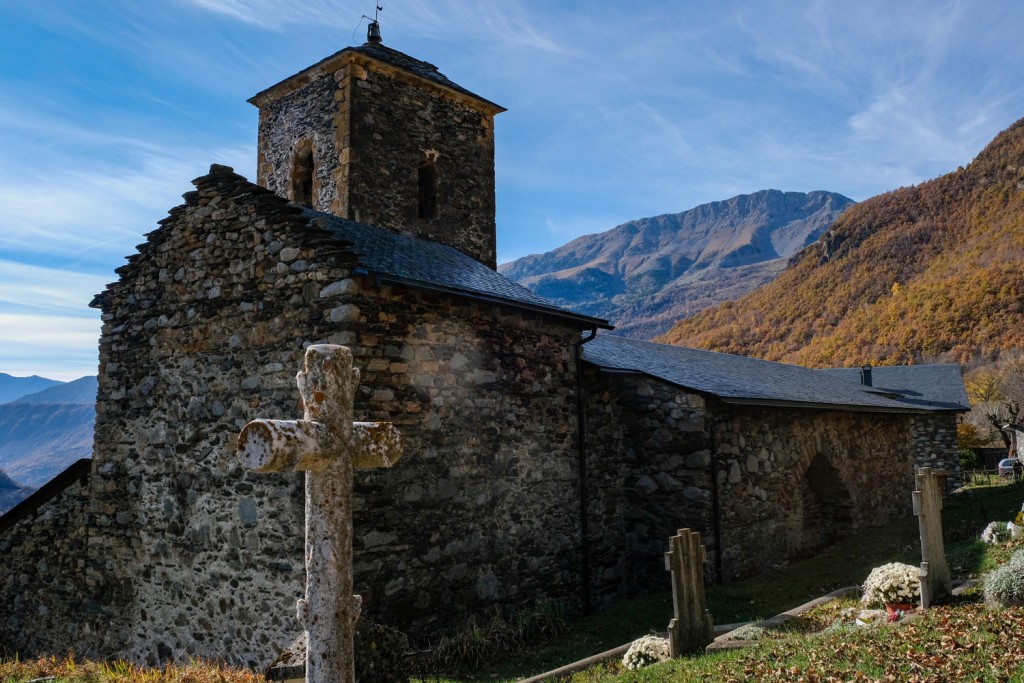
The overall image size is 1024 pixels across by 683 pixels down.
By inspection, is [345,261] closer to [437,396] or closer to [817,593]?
[437,396]

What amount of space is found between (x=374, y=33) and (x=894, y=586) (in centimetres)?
1239

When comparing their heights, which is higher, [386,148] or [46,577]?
[386,148]

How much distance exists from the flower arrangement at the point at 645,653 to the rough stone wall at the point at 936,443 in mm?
25965

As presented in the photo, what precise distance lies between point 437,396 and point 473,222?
6.19m

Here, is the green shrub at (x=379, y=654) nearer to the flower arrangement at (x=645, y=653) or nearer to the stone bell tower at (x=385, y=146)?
the flower arrangement at (x=645, y=653)

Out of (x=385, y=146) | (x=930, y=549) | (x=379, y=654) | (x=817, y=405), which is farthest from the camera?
(x=817, y=405)

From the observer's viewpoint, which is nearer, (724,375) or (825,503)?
(724,375)

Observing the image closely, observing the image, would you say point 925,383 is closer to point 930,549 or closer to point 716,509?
point 716,509

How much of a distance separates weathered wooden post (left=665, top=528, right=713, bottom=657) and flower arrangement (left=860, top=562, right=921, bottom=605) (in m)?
2.44

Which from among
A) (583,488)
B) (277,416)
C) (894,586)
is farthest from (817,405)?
(277,416)

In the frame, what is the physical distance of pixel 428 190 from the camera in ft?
43.9

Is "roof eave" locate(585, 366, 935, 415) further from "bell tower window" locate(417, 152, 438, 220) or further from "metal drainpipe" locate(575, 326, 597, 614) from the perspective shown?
"bell tower window" locate(417, 152, 438, 220)

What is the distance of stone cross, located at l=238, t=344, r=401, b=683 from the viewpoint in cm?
381

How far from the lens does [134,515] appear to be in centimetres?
903
